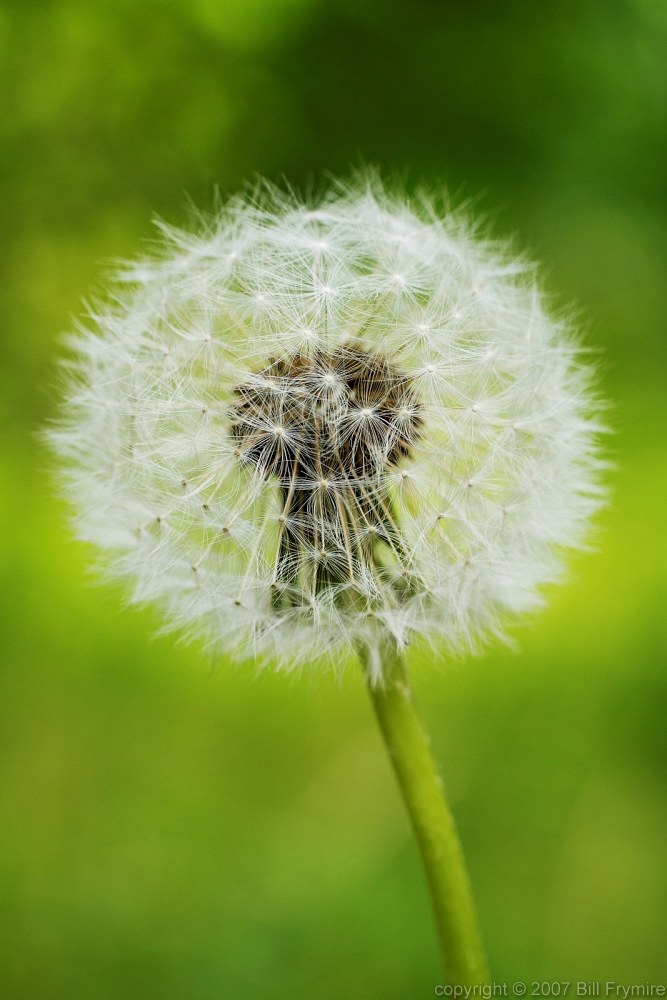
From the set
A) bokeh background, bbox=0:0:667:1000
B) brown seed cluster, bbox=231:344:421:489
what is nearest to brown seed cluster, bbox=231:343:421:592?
brown seed cluster, bbox=231:344:421:489

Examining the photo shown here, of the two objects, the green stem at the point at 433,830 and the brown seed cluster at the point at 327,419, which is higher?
the brown seed cluster at the point at 327,419

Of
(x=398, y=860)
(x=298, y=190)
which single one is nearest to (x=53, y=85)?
(x=298, y=190)

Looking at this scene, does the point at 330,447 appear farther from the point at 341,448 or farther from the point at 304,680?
the point at 304,680

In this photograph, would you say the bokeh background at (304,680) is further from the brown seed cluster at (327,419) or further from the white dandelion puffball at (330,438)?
the brown seed cluster at (327,419)

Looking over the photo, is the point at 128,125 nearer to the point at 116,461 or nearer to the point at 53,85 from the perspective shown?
the point at 53,85

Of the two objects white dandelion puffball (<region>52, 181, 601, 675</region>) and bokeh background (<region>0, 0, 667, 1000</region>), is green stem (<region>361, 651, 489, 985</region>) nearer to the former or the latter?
white dandelion puffball (<region>52, 181, 601, 675</region>)

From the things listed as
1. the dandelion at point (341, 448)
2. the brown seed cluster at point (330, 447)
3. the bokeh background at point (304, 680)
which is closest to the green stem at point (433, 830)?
the dandelion at point (341, 448)
